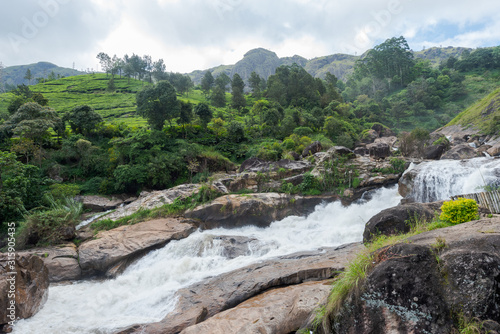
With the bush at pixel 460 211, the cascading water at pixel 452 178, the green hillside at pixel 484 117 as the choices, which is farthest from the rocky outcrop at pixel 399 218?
the green hillside at pixel 484 117

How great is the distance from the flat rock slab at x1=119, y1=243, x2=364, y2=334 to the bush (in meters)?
3.03

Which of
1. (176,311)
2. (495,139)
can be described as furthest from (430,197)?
(495,139)

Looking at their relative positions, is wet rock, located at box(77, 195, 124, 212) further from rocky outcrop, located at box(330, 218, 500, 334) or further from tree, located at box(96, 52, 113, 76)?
tree, located at box(96, 52, 113, 76)

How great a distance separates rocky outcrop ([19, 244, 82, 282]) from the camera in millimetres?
11125

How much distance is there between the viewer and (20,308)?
24.9ft

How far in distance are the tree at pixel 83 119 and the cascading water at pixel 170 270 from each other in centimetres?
2571

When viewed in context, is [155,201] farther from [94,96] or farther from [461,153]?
[94,96]

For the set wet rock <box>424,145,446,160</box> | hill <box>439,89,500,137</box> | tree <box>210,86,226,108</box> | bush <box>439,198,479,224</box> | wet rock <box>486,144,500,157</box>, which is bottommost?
bush <box>439,198,479,224</box>

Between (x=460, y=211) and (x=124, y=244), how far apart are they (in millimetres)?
13959

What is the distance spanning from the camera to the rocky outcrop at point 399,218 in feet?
29.5

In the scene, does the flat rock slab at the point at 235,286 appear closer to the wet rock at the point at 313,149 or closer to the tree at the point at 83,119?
the wet rock at the point at 313,149

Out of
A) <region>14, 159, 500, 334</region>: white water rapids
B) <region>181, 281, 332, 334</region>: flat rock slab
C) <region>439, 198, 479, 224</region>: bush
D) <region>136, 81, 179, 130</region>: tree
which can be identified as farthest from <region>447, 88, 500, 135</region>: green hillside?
<region>136, 81, 179, 130</region>: tree

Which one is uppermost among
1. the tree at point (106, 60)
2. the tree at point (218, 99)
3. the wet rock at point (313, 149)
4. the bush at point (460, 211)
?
the tree at point (106, 60)

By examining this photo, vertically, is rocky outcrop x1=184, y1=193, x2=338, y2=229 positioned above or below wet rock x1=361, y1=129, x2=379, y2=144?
below
